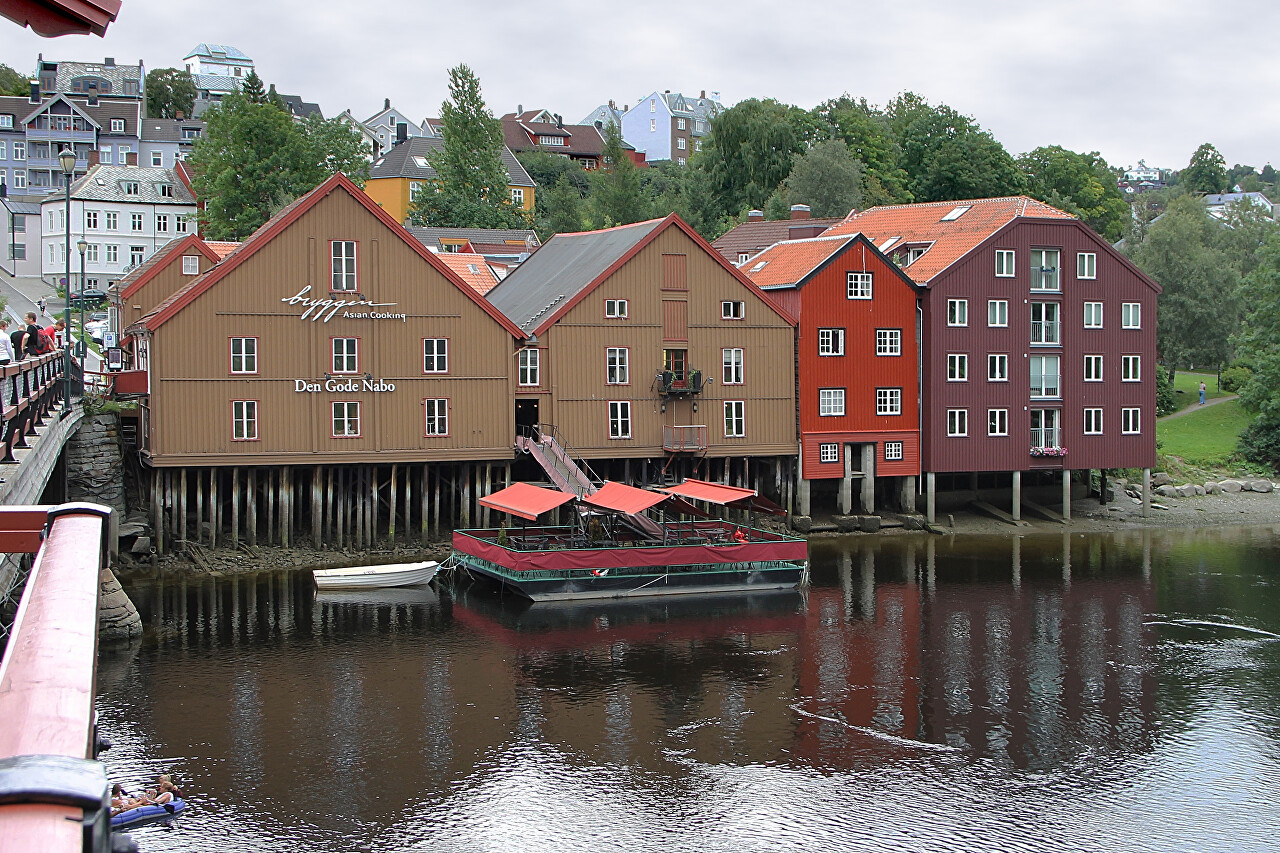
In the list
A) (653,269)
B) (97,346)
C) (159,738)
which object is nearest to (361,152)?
(97,346)

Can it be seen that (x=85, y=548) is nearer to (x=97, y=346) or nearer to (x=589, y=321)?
(x=589, y=321)

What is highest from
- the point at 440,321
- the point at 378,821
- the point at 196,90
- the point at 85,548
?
the point at 196,90

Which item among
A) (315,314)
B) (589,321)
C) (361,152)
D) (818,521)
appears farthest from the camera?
(361,152)

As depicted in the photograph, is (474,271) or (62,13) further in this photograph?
(474,271)

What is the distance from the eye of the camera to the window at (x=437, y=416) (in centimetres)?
4459

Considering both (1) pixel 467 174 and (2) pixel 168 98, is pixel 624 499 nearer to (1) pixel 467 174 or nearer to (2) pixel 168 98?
(1) pixel 467 174

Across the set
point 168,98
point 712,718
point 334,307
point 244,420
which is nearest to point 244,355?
point 244,420

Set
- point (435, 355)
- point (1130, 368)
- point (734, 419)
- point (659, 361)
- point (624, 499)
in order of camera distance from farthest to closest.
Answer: point (1130, 368), point (734, 419), point (659, 361), point (435, 355), point (624, 499)

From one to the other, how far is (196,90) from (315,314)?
109 meters

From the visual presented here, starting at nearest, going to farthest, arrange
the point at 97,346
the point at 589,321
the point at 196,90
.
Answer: the point at 589,321, the point at 97,346, the point at 196,90

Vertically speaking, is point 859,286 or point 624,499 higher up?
point 859,286

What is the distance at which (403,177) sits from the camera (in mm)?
103375

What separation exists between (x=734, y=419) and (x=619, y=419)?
178 inches

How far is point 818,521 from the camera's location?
51219 millimetres
